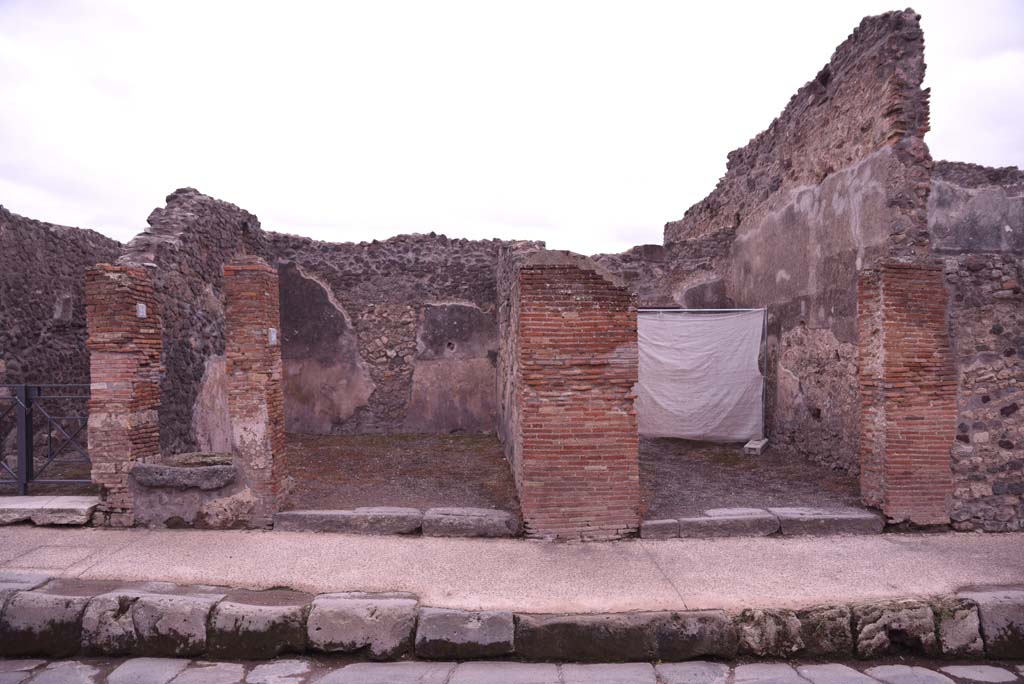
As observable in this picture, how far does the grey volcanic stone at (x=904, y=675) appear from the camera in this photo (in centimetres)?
349

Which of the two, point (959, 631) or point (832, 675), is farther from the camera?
point (959, 631)

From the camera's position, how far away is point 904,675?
3.56 meters

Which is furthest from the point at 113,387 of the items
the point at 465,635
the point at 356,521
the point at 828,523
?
the point at 828,523

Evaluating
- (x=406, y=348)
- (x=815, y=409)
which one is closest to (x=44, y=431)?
(x=406, y=348)

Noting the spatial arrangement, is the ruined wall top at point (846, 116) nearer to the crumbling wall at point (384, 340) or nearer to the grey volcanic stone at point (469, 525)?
the crumbling wall at point (384, 340)

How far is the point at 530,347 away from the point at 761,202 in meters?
5.96

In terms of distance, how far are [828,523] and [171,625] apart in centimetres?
496

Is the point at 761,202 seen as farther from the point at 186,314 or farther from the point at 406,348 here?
the point at 186,314

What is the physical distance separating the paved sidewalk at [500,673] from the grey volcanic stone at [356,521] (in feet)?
4.75

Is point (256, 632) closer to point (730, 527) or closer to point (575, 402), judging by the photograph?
point (575, 402)

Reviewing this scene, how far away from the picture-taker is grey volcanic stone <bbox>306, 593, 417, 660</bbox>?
12.3ft

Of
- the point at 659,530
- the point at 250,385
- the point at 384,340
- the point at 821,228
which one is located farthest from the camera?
the point at 384,340

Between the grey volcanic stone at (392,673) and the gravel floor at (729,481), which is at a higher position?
the gravel floor at (729,481)

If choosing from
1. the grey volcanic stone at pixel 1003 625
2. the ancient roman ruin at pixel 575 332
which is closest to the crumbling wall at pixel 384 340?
the ancient roman ruin at pixel 575 332
